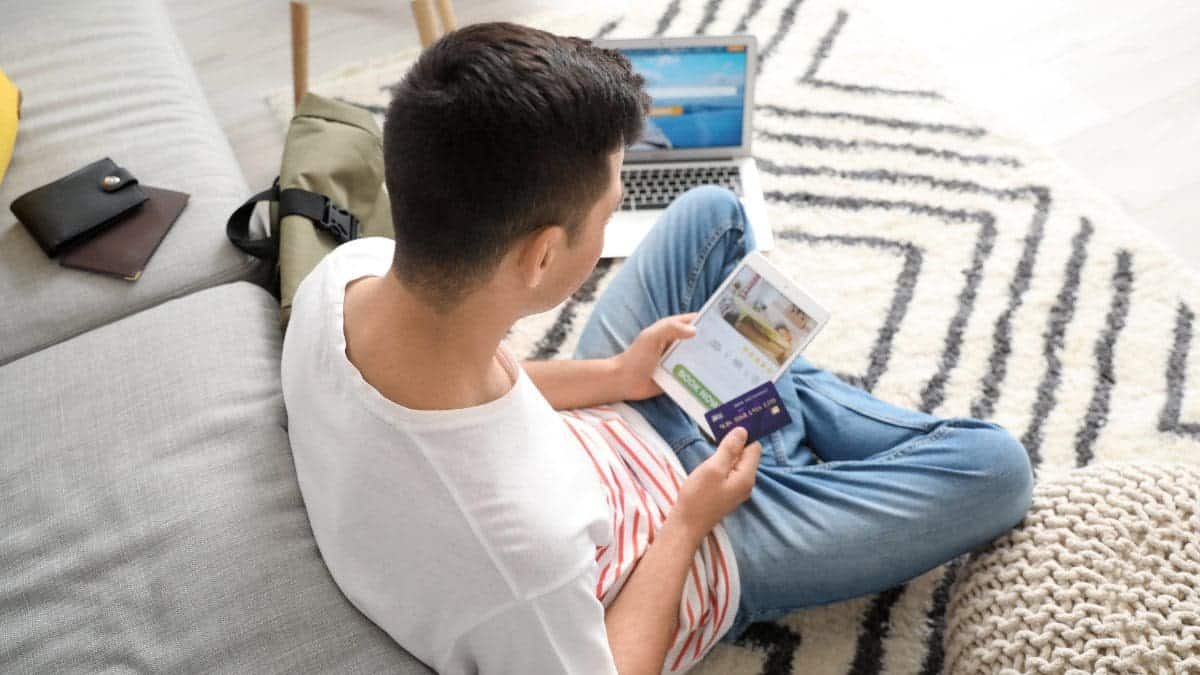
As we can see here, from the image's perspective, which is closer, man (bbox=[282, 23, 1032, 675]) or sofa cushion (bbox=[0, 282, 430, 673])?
man (bbox=[282, 23, 1032, 675])

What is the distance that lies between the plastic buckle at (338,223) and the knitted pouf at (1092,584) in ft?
2.99

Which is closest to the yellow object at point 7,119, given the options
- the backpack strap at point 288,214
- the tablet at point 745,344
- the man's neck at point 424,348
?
the backpack strap at point 288,214

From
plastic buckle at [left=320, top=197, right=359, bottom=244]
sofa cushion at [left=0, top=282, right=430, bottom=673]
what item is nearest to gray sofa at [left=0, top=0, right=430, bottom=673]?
sofa cushion at [left=0, top=282, right=430, bottom=673]

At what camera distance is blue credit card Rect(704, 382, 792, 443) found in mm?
1166

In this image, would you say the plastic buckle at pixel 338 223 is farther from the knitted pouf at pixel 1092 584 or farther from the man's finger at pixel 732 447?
the knitted pouf at pixel 1092 584

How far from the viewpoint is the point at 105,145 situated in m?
1.42

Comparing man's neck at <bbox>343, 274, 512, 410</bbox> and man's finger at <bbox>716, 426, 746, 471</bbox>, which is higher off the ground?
man's neck at <bbox>343, 274, 512, 410</bbox>

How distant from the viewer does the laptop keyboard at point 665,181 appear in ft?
5.55

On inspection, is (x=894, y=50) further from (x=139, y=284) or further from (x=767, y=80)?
(x=139, y=284)

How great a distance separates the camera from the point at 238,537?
3.11ft

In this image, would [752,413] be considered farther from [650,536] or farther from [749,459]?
[650,536]

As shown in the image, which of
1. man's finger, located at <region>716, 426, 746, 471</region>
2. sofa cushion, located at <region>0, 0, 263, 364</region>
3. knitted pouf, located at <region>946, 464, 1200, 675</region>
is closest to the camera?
knitted pouf, located at <region>946, 464, 1200, 675</region>

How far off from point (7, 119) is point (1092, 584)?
1.55 metres

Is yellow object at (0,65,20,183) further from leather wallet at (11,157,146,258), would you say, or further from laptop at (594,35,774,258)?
laptop at (594,35,774,258)
